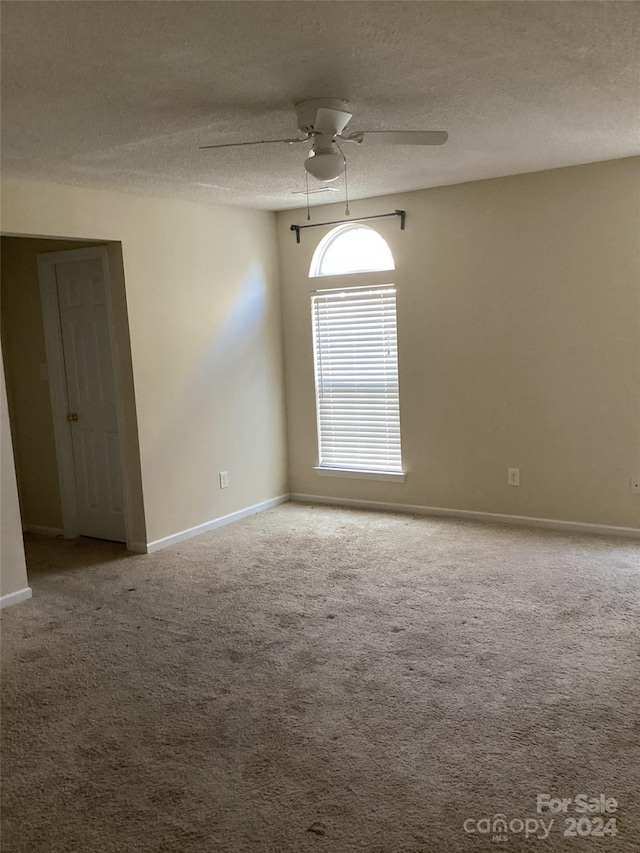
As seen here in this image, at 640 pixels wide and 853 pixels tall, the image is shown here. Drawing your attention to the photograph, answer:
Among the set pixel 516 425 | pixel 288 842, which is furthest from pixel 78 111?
pixel 516 425

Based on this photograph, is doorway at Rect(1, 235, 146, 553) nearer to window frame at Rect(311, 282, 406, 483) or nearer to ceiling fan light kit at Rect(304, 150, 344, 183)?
window frame at Rect(311, 282, 406, 483)

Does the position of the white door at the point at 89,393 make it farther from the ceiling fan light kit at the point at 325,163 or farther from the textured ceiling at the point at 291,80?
the ceiling fan light kit at the point at 325,163

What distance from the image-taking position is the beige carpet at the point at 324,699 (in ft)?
7.42

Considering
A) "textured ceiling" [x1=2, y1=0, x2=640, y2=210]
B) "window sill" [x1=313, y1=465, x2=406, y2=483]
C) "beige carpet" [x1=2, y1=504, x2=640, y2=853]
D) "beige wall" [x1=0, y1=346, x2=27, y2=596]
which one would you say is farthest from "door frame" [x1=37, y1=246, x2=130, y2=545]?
"window sill" [x1=313, y1=465, x2=406, y2=483]

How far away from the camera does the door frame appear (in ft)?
16.6

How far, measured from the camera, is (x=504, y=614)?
3689mm

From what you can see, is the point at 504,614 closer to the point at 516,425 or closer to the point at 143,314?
the point at 516,425

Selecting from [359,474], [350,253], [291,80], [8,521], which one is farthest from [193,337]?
[291,80]

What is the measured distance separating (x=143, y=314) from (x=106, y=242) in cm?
53

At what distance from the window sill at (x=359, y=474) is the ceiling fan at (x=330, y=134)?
3005 mm

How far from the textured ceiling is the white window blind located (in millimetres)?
1554

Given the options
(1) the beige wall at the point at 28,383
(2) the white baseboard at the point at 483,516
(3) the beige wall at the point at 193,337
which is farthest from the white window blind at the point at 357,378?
(1) the beige wall at the point at 28,383

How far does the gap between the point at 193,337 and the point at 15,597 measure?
2.21 m

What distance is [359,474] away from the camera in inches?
234
